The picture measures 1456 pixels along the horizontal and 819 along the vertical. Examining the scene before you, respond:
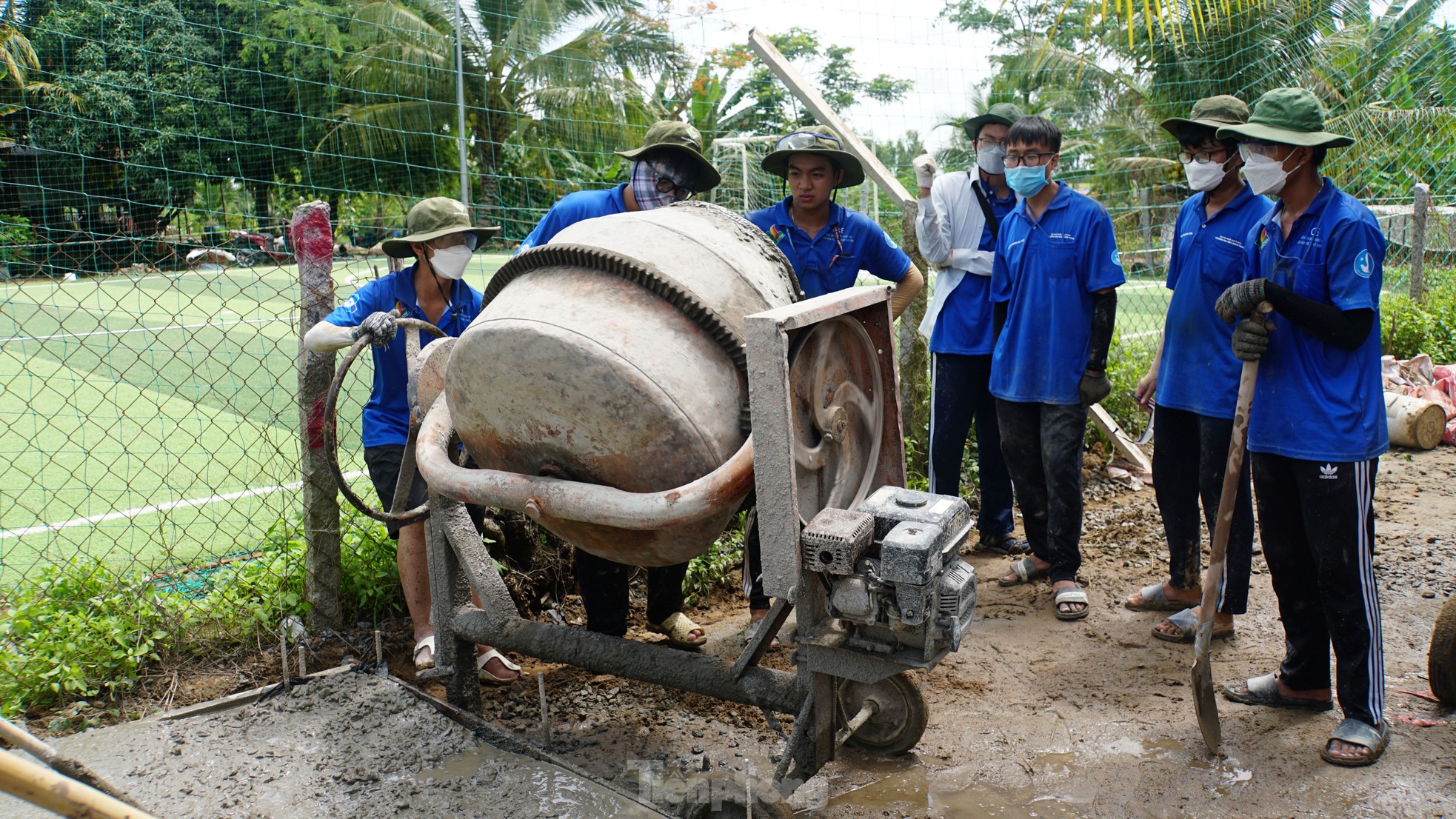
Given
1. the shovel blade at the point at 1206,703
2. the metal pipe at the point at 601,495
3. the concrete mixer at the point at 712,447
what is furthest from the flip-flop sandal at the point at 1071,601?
the metal pipe at the point at 601,495

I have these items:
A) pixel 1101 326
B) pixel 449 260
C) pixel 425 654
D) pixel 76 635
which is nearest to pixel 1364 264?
pixel 1101 326

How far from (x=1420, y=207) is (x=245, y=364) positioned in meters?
11.5

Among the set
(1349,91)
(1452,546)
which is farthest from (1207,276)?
(1349,91)

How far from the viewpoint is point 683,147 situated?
391 centimetres

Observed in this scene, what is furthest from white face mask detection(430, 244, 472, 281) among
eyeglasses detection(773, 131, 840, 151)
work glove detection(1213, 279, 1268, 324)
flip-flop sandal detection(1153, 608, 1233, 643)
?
flip-flop sandal detection(1153, 608, 1233, 643)

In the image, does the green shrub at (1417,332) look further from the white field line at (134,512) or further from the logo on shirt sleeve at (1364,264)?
the white field line at (134,512)

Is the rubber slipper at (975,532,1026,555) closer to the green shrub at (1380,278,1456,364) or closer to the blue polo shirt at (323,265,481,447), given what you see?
the blue polo shirt at (323,265,481,447)

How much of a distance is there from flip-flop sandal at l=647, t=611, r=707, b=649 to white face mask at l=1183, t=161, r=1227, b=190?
101 inches

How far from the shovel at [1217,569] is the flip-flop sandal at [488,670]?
2343 mm

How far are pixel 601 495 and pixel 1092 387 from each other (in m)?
2.47

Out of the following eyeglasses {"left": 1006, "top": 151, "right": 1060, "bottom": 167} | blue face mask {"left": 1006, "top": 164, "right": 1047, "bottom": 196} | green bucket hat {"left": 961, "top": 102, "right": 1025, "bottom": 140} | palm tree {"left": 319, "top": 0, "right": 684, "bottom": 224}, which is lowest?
blue face mask {"left": 1006, "top": 164, "right": 1047, "bottom": 196}

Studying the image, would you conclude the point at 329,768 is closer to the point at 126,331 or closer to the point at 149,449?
the point at 126,331

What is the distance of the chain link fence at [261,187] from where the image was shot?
13.4ft

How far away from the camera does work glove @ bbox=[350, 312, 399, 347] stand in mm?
3234
